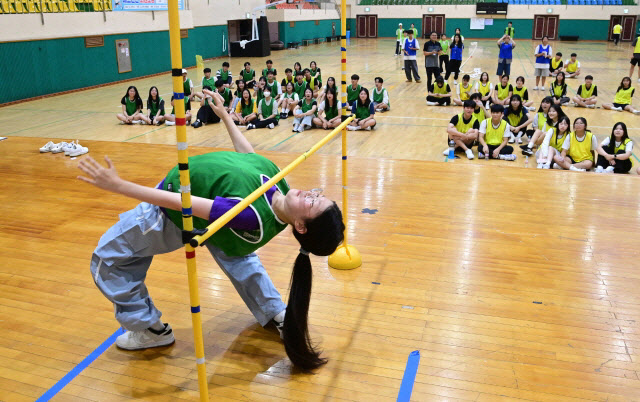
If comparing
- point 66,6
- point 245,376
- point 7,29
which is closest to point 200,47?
point 66,6

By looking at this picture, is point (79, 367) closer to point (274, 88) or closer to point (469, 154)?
point (469, 154)

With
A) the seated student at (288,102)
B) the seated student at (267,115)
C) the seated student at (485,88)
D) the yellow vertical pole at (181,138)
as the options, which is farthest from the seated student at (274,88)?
the yellow vertical pole at (181,138)

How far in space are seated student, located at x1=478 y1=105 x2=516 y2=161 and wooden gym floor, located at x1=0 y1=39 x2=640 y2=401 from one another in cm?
88

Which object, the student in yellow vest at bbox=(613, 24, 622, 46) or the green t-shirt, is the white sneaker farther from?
the student in yellow vest at bbox=(613, 24, 622, 46)

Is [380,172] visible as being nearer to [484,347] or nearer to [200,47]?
[484,347]

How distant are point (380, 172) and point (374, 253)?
94.3 inches

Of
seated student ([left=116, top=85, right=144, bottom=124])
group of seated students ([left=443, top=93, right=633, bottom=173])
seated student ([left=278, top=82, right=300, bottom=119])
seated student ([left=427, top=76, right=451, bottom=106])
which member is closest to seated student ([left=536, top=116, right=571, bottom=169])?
group of seated students ([left=443, top=93, right=633, bottom=173])

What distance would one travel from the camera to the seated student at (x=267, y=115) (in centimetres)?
992

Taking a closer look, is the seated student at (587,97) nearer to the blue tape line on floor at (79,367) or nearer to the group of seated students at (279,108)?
the group of seated students at (279,108)

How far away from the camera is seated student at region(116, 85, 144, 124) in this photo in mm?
10164

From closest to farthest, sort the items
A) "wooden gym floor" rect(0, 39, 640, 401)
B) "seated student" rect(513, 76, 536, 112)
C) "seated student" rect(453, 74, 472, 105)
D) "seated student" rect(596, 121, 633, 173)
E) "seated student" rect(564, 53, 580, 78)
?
"wooden gym floor" rect(0, 39, 640, 401) < "seated student" rect(596, 121, 633, 173) < "seated student" rect(513, 76, 536, 112) < "seated student" rect(453, 74, 472, 105) < "seated student" rect(564, 53, 580, 78)

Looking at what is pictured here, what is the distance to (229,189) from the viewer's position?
96.0 inches

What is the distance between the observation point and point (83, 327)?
337cm

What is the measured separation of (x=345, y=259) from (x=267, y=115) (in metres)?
6.47
